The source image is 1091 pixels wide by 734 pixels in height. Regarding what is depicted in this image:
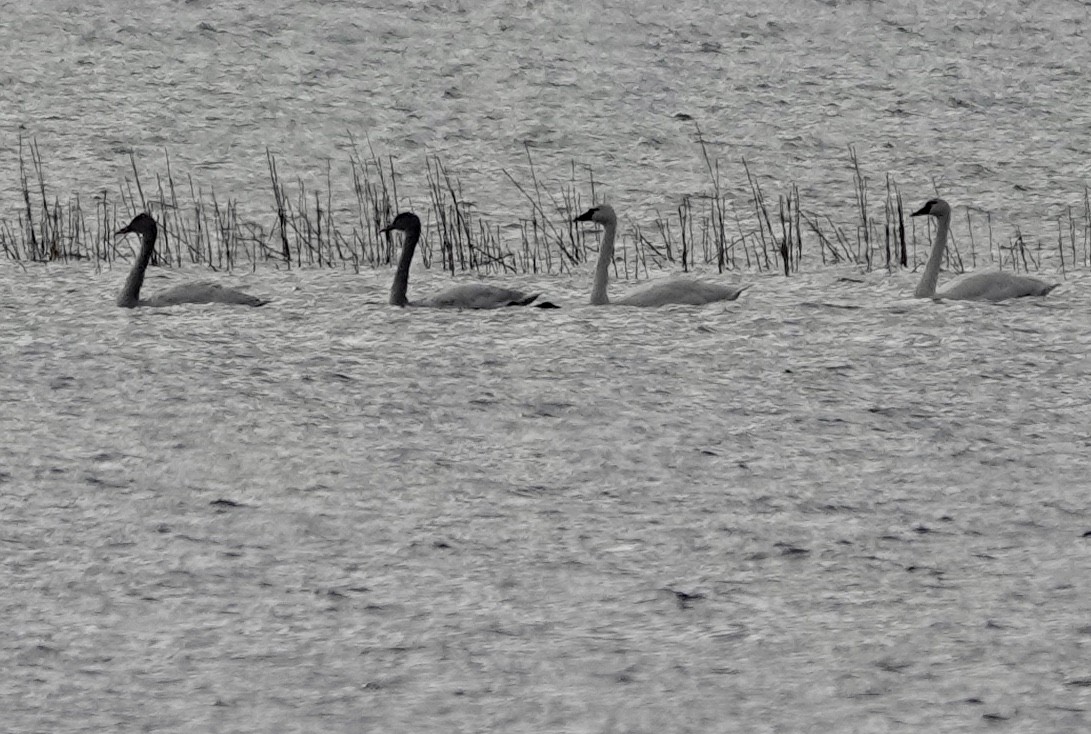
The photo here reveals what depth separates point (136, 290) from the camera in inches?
401

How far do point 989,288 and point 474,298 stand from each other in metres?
2.77

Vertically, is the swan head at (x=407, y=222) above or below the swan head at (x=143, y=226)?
below

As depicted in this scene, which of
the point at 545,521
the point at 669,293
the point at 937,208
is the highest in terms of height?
the point at 937,208

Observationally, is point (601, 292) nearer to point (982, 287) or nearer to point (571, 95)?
point (982, 287)

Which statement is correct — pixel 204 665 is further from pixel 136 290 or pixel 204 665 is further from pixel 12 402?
pixel 136 290

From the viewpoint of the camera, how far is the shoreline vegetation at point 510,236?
12141mm

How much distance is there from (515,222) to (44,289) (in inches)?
181

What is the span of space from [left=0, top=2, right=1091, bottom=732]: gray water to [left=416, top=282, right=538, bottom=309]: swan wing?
102 millimetres

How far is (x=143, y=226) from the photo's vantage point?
36.4 ft

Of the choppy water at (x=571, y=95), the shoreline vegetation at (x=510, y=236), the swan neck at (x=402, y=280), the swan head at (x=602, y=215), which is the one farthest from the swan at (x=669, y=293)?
the choppy water at (x=571, y=95)

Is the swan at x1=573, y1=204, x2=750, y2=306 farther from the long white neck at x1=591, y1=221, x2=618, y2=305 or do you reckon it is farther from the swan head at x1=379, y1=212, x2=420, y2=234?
the swan head at x1=379, y1=212, x2=420, y2=234

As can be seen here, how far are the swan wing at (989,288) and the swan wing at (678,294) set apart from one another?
1.24 m

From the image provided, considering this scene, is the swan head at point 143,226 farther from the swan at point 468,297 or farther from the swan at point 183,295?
the swan at point 468,297

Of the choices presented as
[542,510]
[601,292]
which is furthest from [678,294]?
[542,510]
